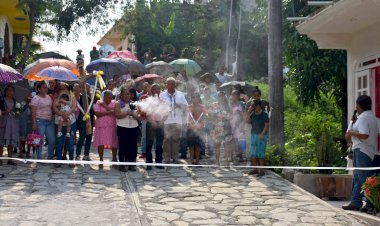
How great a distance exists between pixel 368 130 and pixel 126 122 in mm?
5133

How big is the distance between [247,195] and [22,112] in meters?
5.62

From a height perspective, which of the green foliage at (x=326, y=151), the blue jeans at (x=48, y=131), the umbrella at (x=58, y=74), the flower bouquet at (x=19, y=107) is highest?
the umbrella at (x=58, y=74)

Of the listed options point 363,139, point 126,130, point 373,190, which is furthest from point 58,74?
point 373,190

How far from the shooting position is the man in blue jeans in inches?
356

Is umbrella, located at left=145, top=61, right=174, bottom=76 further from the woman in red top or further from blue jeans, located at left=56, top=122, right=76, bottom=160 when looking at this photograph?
blue jeans, located at left=56, top=122, right=76, bottom=160

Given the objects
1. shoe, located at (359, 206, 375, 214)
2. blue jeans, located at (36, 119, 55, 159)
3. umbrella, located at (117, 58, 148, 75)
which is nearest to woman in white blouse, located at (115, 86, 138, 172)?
blue jeans, located at (36, 119, 55, 159)

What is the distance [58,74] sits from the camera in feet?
42.2

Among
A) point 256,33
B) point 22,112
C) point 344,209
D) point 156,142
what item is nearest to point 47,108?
point 22,112

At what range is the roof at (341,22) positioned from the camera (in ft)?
31.5

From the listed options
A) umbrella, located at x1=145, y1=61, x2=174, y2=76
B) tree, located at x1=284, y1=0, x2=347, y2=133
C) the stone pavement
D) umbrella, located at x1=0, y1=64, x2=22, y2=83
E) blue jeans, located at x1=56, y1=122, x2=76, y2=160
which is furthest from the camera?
umbrella, located at x1=145, y1=61, x2=174, y2=76

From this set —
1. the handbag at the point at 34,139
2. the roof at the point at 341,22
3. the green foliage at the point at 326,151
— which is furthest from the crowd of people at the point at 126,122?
the roof at the point at 341,22

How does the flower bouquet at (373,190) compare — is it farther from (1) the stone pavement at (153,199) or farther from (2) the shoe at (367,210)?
(1) the stone pavement at (153,199)

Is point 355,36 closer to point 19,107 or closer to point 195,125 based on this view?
point 195,125

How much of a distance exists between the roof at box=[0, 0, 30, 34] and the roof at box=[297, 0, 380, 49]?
1090cm
